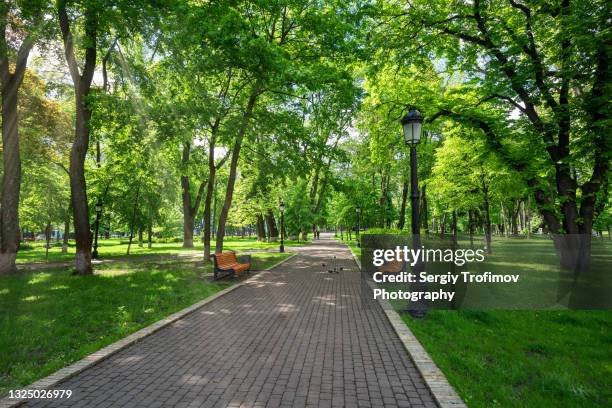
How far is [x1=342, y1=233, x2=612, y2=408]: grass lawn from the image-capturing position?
13.7 feet

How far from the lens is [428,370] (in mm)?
4734

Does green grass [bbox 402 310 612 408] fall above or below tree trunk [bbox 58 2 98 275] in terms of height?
below

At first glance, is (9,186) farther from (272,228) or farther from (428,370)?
(272,228)

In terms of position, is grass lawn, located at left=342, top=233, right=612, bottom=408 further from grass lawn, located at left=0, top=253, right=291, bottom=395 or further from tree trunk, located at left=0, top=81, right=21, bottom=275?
tree trunk, located at left=0, top=81, right=21, bottom=275

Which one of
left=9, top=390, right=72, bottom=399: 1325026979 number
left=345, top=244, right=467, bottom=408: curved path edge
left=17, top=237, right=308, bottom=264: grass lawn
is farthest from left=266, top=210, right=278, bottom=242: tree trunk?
left=9, top=390, right=72, bottom=399: 1325026979 number

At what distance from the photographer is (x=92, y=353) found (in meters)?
5.46

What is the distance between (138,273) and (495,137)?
51.4 ft

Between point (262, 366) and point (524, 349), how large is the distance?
174 inches

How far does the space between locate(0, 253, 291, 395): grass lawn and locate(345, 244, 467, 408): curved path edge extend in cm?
514

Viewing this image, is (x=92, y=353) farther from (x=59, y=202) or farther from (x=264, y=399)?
(x=59, y=202)

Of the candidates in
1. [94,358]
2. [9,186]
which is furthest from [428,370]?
[9,186]

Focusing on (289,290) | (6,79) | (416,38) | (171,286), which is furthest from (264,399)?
(6,79)

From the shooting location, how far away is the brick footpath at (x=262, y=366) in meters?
4.05

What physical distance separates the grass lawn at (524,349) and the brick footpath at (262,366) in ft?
2.36
